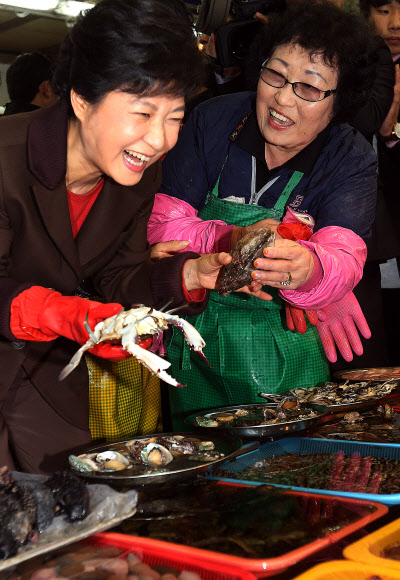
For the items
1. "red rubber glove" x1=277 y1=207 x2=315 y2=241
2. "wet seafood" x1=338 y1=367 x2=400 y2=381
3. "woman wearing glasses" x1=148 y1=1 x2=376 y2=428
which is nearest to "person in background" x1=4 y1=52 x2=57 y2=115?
"woman wearing glasses" x1=148 y1=1 x2=376 y2=428

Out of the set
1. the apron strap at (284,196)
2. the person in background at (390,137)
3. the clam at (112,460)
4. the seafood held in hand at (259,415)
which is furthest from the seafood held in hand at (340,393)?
the person in background at (390,137)

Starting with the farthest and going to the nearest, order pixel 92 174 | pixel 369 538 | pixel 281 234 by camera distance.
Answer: pixel 281 234 → pixel 92 174 → pixel 369 538

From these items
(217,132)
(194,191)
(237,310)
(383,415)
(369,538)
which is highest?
(217,132)

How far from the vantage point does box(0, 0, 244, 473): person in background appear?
5.10 feet

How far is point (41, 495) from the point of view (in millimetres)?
1198

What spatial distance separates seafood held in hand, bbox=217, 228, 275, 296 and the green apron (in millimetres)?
363

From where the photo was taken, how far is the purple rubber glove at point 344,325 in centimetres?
232

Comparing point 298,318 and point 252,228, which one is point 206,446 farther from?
point 252,228

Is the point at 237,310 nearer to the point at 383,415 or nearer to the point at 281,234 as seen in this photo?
the point at 281,234

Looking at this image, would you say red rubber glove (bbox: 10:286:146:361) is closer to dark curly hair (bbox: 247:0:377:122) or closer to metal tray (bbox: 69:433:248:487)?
metal tray (bbox: 69:433:248:487)

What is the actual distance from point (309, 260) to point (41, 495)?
43.0 inches

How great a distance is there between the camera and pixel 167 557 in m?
1.07

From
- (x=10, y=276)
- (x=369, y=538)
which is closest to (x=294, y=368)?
(x=10, y=276)

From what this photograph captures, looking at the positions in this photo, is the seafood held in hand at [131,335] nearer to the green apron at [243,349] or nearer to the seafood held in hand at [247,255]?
the seafood held in hand at [247,255]
